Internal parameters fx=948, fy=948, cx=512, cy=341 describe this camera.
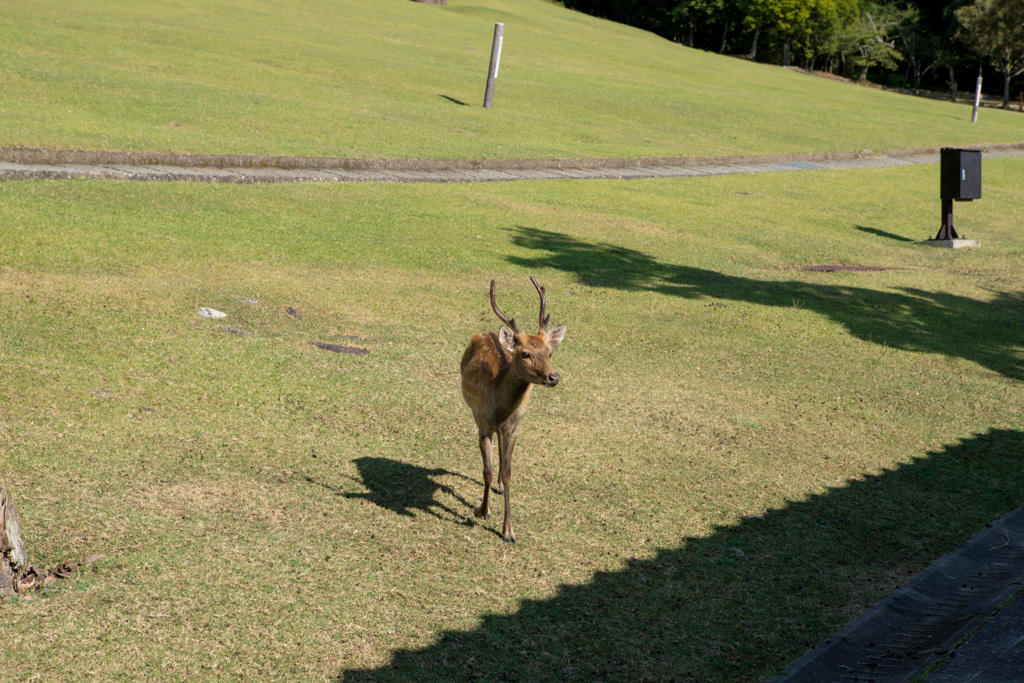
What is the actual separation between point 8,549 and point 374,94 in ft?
71.6

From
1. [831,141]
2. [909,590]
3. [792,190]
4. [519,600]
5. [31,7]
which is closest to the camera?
[519,600]

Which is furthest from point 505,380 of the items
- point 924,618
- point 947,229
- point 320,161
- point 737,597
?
point 947,229

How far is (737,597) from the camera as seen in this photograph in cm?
584

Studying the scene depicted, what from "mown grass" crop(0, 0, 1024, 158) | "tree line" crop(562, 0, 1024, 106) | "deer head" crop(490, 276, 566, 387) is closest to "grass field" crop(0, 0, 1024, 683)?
"mown grass" crop(0, 0, 1024, 158)

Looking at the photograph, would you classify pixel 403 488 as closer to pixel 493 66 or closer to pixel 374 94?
pixel 374 94

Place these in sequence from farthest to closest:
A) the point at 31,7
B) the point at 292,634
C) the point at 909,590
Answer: the point at 31,7, the point at 909,590, the point at 292,634

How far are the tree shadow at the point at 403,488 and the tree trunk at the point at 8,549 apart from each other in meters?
2.06

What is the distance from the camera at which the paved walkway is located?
47.1 feet

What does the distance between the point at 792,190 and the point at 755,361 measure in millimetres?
13198

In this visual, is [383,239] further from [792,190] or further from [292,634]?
[792,190]

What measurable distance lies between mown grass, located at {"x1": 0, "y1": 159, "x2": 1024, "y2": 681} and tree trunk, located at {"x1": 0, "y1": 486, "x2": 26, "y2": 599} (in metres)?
0.23

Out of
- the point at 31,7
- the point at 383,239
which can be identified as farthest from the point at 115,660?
the point at 31,7

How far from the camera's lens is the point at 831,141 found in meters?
30.8

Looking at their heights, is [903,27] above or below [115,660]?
above
